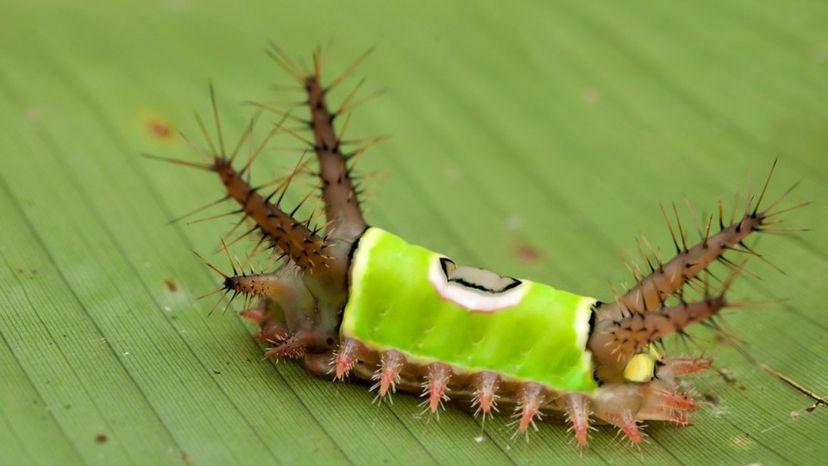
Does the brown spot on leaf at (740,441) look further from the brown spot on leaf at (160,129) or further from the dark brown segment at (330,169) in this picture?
the brown spot on leaf at (160,129)

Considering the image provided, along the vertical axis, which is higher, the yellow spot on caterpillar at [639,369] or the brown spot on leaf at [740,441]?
the yellow spot on caterpillar at [639,369]

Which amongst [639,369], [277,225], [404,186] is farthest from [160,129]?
[639,369]

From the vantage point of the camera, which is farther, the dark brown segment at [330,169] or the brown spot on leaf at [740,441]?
the dark brown segment at [330,169]

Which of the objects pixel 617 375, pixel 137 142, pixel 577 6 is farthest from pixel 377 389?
Answer: pixel 577 6

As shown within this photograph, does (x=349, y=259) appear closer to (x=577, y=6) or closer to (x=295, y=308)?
(x=295, y=308)

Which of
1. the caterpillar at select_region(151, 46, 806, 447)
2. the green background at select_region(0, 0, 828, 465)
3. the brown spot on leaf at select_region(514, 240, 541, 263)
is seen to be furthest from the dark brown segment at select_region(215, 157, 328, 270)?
the brown spot on leaf at select_region(514, 240, 541, 263)

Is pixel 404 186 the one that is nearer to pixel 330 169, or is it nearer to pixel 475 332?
pixel 330 169

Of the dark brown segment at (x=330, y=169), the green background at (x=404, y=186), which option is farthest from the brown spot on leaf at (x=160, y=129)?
the dark brown segment at (x=330, y=169)
